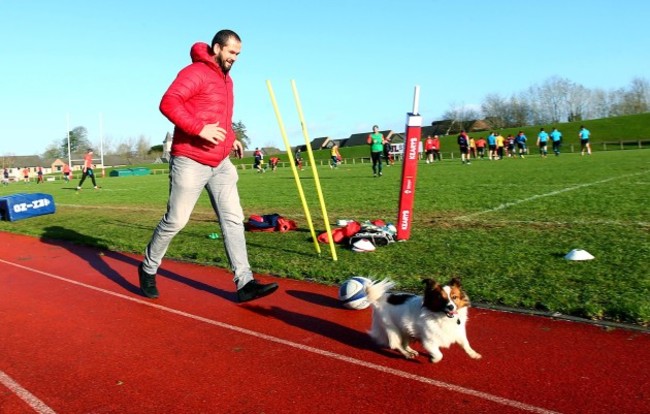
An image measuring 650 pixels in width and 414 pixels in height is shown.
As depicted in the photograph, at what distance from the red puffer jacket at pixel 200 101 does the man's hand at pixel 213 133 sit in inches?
2.2

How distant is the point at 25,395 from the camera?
369cm

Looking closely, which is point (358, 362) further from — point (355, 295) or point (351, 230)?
point (351, 230)

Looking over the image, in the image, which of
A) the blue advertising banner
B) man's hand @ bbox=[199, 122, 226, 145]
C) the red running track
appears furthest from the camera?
the blue advertising banner

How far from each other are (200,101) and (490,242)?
172 inches

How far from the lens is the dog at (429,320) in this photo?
146 inches

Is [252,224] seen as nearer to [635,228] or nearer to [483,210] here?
[483,210]

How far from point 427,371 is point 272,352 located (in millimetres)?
1210

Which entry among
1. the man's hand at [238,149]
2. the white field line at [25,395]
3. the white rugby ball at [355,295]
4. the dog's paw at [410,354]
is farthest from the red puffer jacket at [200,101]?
the dog's paw at [410,354]

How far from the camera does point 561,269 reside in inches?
231

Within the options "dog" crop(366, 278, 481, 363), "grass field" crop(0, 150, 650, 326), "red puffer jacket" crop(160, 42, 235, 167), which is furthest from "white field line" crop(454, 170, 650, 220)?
"dog" crop(366, 278, 481, 363)

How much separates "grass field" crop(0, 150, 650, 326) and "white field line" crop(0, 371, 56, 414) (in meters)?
3.36

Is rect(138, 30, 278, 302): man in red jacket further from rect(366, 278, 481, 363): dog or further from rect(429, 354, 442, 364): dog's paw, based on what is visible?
rect(429, 354, 442, 364): dog's paw

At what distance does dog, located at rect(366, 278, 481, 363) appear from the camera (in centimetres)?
372

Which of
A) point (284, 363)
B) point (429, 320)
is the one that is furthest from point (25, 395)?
point (429, 320)
